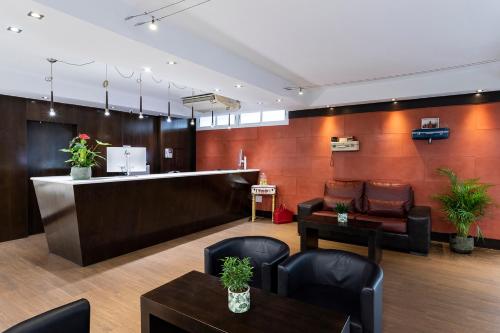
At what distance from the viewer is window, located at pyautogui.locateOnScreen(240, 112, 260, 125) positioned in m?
7.40

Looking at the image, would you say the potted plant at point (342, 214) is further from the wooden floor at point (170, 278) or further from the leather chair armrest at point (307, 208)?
the leather chair armrest at point (307, 208)

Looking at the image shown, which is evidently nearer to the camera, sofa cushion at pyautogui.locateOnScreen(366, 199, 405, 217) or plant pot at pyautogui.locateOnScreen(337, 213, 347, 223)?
plant pot at pyautogui.locateOnScreen(337, 213, 347, 223)

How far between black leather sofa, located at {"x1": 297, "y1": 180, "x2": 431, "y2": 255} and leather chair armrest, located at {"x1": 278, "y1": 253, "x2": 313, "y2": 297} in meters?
2.59

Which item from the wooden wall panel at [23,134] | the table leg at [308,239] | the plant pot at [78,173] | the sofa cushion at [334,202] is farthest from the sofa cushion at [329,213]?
the wooden wall panel at [23,134]

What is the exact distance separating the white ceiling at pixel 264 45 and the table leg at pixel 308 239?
241cm

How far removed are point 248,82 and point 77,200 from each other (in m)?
2.89

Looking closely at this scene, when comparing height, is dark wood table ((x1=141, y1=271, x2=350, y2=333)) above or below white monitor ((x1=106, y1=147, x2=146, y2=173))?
below

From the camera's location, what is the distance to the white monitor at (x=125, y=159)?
6008mm

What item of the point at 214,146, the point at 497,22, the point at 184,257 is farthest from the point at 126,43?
the point at 214,146

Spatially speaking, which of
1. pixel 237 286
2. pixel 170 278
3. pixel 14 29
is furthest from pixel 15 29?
pixel 170 278

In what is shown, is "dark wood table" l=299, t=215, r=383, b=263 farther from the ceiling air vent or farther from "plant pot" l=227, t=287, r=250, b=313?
the ceiling air vent

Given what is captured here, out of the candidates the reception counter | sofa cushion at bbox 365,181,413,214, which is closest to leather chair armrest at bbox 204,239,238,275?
the reception counter

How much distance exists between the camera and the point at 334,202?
18.3 ft

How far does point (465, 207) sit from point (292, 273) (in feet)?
12.5
